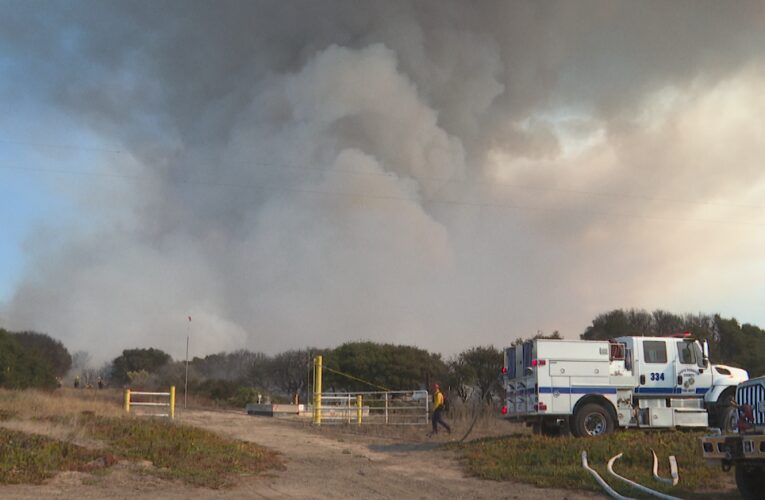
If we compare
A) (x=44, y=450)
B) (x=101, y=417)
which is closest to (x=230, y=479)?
(x=44, y=450)

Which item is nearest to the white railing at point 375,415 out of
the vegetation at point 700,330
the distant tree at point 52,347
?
the vegetation at point 700,330

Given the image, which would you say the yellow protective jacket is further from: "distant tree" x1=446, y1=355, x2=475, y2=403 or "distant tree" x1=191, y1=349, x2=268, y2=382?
"distant tree" x1=191, y1=349, x2=268, y2=382

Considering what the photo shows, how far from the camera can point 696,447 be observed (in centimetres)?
1438

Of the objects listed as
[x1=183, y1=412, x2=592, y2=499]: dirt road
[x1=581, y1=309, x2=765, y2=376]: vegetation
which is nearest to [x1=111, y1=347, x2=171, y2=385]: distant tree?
[x1=581, y1=309, x2=765, y2=376]: vegetation

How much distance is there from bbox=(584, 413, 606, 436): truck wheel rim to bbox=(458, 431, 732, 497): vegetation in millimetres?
756

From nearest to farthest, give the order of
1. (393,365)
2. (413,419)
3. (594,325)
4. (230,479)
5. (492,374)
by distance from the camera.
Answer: (230,479), (413,419), (492,374), (594,325), (393,365)

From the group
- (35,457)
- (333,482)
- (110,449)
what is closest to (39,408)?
(110,449)

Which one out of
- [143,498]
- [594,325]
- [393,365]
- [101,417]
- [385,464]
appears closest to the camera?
[143,498]

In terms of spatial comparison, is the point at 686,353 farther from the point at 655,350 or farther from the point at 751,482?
the point at 751,482

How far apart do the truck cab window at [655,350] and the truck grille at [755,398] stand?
8311 millimetres

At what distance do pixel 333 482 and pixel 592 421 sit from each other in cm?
785

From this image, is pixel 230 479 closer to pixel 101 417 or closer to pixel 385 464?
pixel 385 464

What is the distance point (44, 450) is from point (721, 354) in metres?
49.7

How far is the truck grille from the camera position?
31.1 feet
